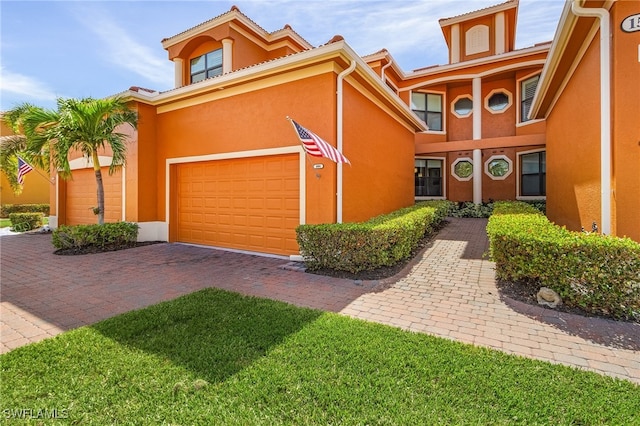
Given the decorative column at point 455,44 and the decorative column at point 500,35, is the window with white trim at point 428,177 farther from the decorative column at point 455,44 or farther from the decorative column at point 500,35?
the decorative column at point 500,35

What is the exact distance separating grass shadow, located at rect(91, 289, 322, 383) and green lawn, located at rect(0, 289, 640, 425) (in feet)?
0.06

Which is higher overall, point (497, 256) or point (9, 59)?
point (9, 59)

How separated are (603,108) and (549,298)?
3140 millimetres

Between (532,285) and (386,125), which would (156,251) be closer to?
(386,125)

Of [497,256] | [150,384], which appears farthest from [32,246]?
[497,256]

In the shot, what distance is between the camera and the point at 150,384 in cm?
259

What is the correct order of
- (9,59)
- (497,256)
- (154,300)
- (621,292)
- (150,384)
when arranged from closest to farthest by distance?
1. (150,384)
2. (621,292)
3. (154,300)
4. (497,256)
5. (9,59)

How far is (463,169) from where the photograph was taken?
642 inches

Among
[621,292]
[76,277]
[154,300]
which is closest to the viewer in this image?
[621,292]

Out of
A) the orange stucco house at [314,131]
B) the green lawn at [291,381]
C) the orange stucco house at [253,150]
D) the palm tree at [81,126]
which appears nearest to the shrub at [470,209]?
the orange stucco house at [314,131]

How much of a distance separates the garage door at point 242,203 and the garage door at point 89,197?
8.17 feet

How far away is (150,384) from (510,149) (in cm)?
1713

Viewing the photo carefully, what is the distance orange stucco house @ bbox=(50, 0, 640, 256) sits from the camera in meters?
7.24

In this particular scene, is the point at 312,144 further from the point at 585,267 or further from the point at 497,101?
the point at 497,101
